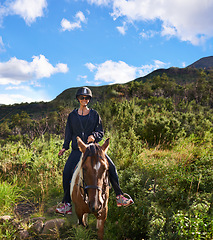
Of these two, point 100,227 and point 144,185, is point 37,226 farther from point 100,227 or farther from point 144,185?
point 144,185

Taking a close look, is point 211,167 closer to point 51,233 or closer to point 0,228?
point 51,233

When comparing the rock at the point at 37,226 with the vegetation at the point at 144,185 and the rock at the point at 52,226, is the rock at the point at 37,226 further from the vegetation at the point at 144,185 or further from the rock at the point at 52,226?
the vegetation at the point at 144,185

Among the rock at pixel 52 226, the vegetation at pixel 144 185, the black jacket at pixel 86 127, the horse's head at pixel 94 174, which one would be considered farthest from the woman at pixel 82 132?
the horse's head at pixel 94 174

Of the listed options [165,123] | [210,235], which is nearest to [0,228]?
[210,235]

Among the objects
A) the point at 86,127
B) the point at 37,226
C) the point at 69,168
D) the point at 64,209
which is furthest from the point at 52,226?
the point at 86,127

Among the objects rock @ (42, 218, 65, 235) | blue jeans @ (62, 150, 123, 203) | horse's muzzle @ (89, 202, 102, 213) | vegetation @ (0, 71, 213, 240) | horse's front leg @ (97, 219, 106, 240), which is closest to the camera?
horse's muzzle @ (89, 202, 102, 213)

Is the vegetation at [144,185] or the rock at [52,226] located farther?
the rock at [52,226]

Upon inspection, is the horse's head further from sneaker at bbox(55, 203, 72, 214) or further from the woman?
sneaker at bbox(55, 203, 72, 214)

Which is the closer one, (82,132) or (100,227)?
(100,227)

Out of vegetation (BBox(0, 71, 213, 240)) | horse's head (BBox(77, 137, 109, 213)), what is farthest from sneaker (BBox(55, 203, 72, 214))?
horse's head (BBox(77, 137, 109, 213))

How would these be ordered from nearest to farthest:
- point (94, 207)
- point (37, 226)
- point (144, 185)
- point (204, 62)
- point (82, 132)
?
point (94, 207)
point (82, 132)
point (37, 226)
point (144, 185)
point (204, 62)

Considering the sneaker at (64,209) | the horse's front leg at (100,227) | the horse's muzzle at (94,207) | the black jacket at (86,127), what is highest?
the black jacket at (86,127)

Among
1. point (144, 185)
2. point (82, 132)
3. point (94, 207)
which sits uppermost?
point (82, 132)

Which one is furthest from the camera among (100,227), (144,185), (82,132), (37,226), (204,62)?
(204,62)
